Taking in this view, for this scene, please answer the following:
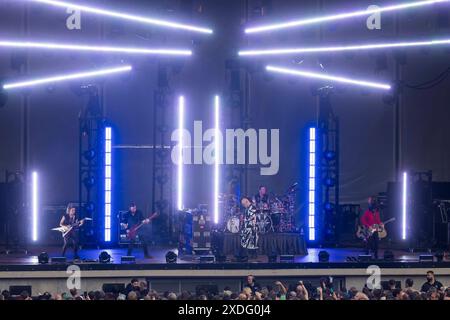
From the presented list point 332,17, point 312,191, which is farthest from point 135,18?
point 312,191

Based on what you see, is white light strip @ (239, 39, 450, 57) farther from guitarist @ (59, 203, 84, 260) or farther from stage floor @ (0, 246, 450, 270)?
guitarist @ (59, 203, 84, 260)

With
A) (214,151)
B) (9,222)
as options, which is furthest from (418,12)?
(9,222)

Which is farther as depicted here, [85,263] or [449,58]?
[449,58]

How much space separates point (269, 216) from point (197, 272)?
126 inches

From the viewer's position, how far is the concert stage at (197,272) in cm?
2080

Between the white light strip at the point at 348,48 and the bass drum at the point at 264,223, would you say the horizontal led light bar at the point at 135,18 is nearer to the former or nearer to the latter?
the white light strip at the point at 348,48

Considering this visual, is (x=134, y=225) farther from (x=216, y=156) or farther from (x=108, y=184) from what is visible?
(x=216, y=156)

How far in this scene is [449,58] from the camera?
26.4 meters

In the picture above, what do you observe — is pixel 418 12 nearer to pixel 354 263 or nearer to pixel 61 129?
pixel 354 263

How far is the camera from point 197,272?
2116 cm

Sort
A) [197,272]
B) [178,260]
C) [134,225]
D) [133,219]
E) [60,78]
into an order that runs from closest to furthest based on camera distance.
Result: [197,272] < [178,260] < [134,225] < [133,219] < [60,78]

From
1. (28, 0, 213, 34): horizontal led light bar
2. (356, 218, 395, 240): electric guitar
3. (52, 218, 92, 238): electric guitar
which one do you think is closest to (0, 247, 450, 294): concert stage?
(52, 218, 92, 238): electric guitar

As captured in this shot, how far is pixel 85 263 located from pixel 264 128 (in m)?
7.99

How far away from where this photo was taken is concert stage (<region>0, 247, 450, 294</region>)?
20797 mm
